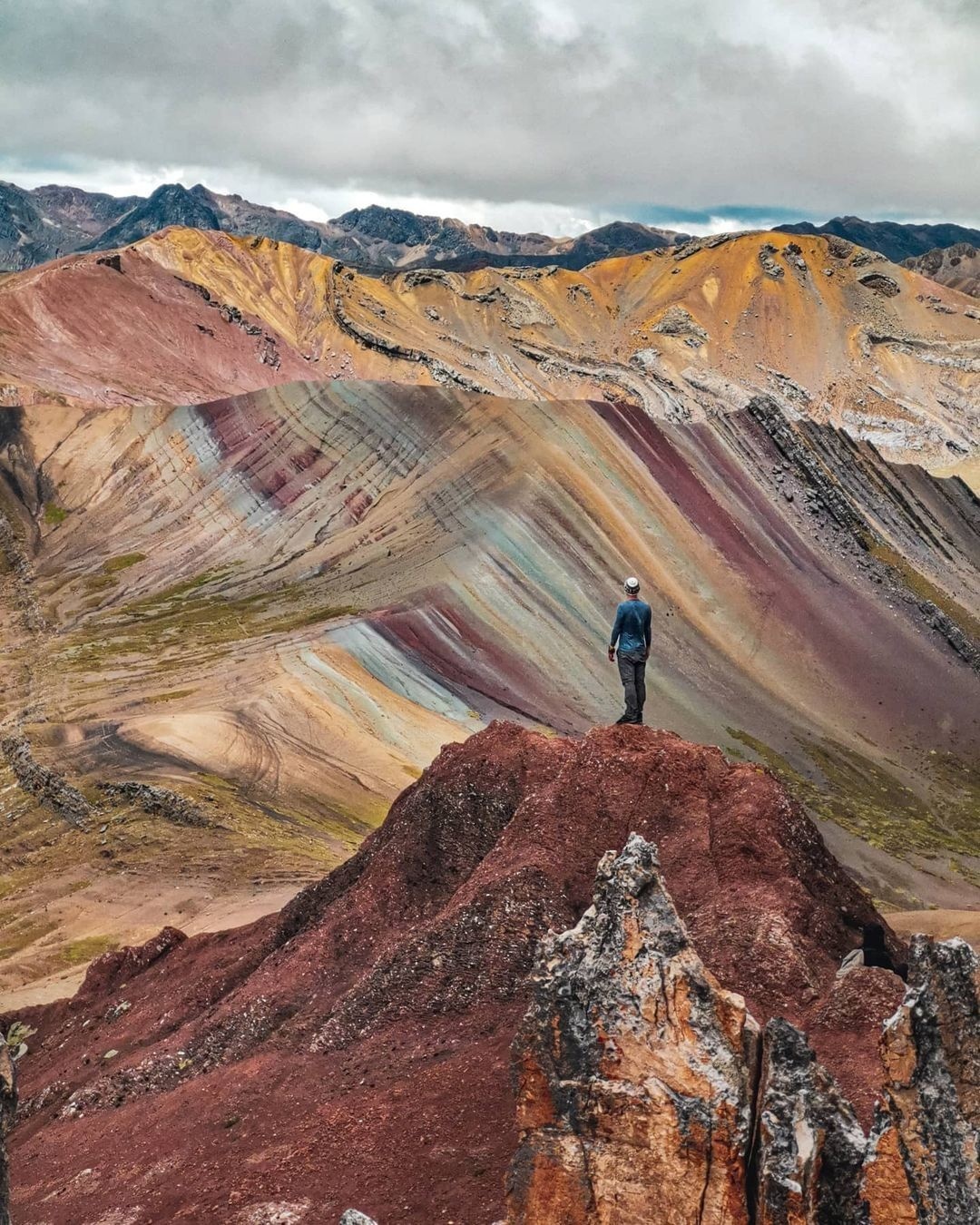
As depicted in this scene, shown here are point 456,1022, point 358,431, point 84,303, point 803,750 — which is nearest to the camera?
point 456,1022

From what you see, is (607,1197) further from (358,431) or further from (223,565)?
(358,431)

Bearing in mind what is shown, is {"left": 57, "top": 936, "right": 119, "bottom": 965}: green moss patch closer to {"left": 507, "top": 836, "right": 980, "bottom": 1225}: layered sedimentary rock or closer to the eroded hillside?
the eroded hillside

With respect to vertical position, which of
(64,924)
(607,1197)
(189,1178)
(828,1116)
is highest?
(828,1116)

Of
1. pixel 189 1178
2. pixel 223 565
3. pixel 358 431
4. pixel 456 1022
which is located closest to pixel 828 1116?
pixel 456 1022

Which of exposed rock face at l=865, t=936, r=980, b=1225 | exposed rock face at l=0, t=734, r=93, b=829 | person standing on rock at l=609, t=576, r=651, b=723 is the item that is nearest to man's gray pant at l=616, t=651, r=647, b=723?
person standing on rock at l=609, t=576, r=651, b=723

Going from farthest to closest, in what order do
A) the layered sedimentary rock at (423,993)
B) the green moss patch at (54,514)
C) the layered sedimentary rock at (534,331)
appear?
1. the layered sedimentary rock at (534,331)
2. the green moss patch at (54,514)
3. the layered sedimentary rock at (423,993)

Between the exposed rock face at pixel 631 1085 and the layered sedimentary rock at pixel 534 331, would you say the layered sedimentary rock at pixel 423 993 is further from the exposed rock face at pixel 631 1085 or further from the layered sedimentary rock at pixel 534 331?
the layered sedimentary rock at pixel 534 331

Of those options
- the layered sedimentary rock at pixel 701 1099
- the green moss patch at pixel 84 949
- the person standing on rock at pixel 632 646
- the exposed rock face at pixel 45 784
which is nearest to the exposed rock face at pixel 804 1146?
the layered sedimentary rock at pixel 701 1099
